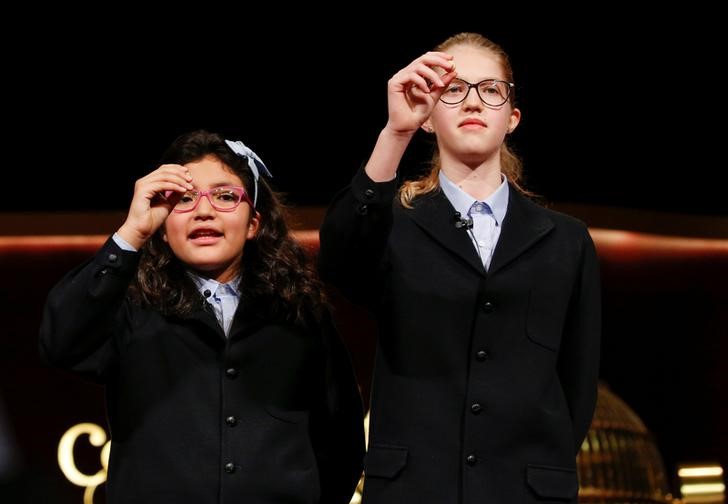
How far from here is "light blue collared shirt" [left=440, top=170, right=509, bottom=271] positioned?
2062 millimetres

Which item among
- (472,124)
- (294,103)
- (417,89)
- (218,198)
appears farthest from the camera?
(294,103)

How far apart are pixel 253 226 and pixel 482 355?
21.6 inches

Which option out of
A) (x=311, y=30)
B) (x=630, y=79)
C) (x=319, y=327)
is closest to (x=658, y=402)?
(x=630, y=79)

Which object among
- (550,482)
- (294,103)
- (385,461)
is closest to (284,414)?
(385,461)

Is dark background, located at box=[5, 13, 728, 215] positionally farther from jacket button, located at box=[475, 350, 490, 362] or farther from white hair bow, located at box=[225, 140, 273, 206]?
jacket button, located at box=[475, 350, 490, 362]

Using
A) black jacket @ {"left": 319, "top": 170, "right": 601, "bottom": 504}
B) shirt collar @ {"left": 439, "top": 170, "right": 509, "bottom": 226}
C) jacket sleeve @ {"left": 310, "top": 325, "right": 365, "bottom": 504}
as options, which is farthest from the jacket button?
jacket sleeve @ {"left": 310, "top": 325, "right": 365, "bottom": 504}

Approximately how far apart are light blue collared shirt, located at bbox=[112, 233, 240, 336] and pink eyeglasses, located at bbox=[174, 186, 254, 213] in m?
0.12

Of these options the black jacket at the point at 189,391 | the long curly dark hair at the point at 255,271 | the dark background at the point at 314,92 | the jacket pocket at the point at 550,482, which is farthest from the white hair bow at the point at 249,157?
the dark background at the point at 314,92

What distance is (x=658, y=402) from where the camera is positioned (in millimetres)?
4168

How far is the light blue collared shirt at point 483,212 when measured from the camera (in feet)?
6.77

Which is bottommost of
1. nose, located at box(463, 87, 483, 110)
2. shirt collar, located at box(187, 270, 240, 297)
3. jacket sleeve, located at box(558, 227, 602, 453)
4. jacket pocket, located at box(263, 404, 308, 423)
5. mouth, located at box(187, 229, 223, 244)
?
jacket pocket, located at box(263, 404, 308, 423)

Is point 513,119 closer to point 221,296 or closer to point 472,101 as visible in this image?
point 472,101

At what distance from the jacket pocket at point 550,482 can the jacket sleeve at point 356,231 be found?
41 cm

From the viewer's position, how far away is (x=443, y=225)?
2.06 m
